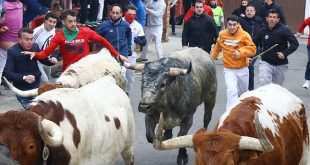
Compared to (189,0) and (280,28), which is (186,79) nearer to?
(280,28)

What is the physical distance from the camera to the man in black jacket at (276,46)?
40.0ft

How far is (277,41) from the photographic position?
40.2ft

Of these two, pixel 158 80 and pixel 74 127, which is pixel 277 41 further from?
pixel 74 127

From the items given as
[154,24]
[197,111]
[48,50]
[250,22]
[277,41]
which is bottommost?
[197,111]

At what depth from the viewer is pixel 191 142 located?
262 inches

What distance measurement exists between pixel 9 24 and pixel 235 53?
4.32 m

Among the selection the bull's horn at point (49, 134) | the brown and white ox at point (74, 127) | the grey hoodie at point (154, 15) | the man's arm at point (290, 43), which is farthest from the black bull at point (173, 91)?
the grey hoodie at point (154, 15)

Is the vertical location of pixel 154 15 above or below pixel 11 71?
below

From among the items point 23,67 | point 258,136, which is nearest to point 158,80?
point 23,67

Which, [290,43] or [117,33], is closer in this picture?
[290,43]

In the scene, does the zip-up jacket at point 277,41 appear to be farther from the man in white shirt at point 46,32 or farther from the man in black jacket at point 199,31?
the man in white shirt at point 46,32

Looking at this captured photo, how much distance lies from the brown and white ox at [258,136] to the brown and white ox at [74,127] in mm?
909

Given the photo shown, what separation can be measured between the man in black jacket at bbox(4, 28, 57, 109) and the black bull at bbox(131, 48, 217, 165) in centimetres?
173

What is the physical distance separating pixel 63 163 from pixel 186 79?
3234 millimetres
